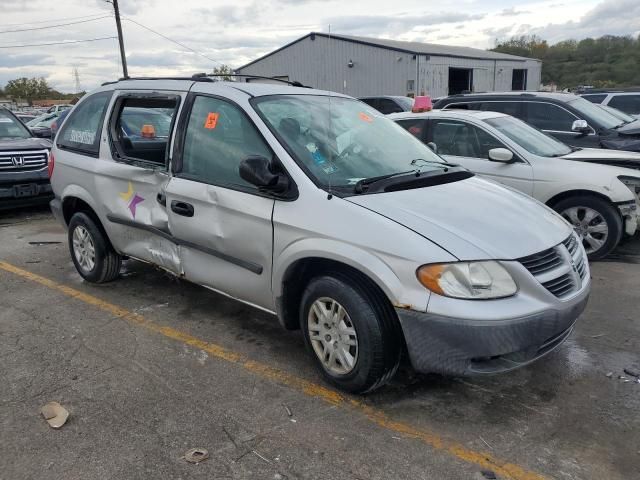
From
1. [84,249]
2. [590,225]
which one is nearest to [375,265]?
[84,249]

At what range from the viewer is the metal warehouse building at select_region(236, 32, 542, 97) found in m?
30.3

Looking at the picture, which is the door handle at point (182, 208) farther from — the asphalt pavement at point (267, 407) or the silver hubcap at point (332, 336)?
the silver hubcap at point (332, 336)

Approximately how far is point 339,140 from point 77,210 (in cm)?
295

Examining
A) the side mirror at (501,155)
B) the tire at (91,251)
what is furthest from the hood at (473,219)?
the tire at (91,251)

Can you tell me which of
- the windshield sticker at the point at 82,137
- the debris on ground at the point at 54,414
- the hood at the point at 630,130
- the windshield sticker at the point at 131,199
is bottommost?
the debris on ground at the point at 54,414

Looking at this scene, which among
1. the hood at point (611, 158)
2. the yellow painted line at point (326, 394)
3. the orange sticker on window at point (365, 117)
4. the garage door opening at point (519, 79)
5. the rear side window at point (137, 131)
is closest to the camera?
the yellow painted line at point (326, 394)

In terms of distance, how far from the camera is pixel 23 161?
813cm

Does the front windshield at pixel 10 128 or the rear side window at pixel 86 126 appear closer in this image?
the rear side window at pixel 86 126

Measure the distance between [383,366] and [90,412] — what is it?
1.70 m

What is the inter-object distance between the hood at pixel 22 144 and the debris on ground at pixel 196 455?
6.98 metres

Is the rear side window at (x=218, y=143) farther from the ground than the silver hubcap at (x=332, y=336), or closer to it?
farther from the ground

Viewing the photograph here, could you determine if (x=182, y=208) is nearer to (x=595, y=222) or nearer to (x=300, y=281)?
(x=300, y=281)

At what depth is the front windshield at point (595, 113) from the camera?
764cm

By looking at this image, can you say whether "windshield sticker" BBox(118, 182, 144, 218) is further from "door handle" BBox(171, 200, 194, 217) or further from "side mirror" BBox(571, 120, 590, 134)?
"side mirror" BBox(571, 120, 590, 134)
